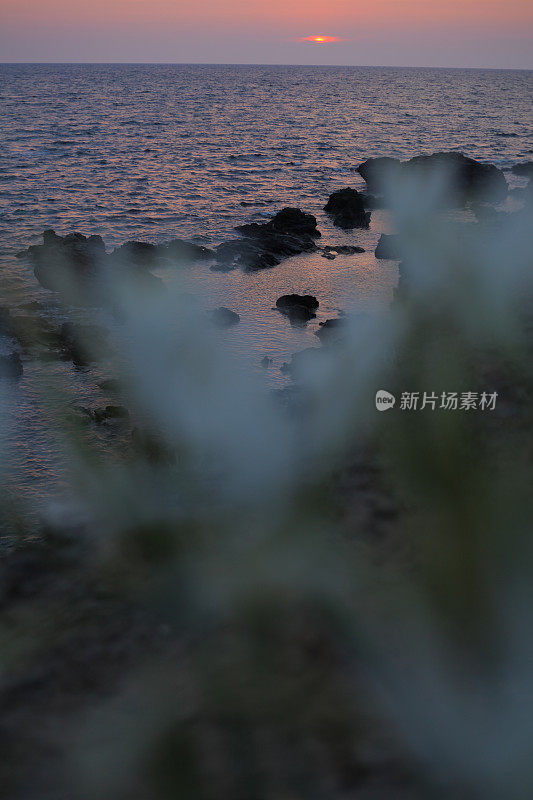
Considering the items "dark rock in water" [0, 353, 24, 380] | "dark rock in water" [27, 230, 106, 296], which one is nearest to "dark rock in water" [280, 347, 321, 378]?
"dark rock in water" [0, 353, 24, 380]

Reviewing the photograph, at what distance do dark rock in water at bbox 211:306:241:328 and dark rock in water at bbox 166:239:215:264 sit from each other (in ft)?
20.1

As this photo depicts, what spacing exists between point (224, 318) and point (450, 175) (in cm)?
2496

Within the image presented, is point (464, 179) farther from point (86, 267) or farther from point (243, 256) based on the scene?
point (86, 267)

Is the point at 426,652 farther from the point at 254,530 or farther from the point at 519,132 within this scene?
the point at 519,132

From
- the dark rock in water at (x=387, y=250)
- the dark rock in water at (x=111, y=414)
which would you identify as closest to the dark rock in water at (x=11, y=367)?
the dark rock in water at (x=111, y=414)

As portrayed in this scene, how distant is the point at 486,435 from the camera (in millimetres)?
8992

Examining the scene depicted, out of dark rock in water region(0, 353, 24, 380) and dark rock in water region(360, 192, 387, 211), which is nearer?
dark rock in water region(0, 353, 24, 380)

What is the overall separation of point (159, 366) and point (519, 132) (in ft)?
222

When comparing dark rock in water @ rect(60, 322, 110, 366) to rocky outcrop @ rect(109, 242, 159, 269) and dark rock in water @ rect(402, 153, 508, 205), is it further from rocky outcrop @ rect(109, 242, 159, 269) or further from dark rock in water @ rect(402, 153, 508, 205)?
dark rock in water @ rect(402, 153, 508, 205)

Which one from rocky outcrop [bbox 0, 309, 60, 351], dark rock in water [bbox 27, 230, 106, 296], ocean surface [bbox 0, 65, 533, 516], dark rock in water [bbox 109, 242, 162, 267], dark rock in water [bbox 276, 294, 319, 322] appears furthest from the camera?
dark rock in water [bbox 109, 242, 162, 267]

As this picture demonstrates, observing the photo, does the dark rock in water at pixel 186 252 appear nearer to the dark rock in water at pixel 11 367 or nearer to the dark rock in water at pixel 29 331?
the dark rock in water at pixel 29 331

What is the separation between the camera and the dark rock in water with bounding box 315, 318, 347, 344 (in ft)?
51.0

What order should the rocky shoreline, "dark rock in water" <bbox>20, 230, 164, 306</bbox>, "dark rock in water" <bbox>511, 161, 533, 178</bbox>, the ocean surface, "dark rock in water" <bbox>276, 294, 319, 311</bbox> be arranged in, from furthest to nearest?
"dark rock in water" <bbox>511, 161, 533, 178</bbox>, "dark rock in water" <bbox>20, 230, 164, 306</bbox>, "dark rock in water" <bbox>276, 294, 319, 311</bbox>, the ocean surface, the rocky shoreline

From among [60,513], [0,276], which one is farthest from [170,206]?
[60,513]
